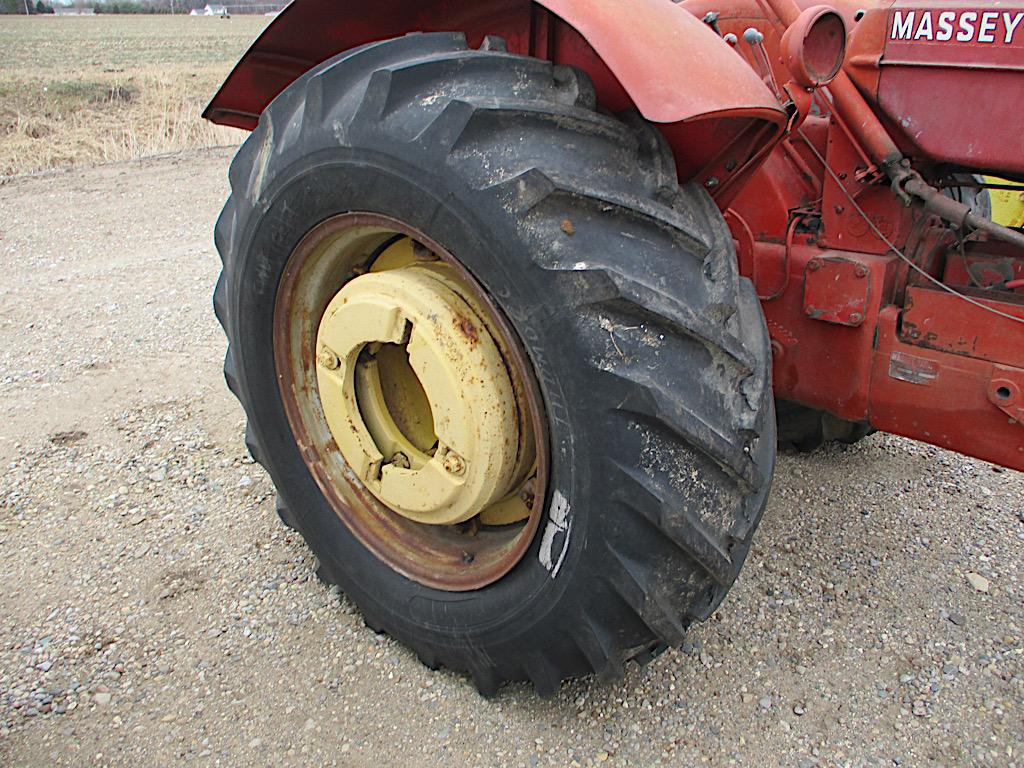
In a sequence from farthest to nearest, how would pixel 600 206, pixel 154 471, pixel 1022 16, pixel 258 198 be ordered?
pixel 154 471 < pixel 258 198 < pixel 1022 16 < pixel 600 206

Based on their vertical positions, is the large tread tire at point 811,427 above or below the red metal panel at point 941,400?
below

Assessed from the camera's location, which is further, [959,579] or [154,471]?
[154,471]

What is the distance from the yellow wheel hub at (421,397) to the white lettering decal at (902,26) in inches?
39.6

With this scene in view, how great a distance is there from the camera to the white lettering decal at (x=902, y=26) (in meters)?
1.71

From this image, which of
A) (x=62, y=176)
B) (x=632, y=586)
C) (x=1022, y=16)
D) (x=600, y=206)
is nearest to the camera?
(x=600, y=206)

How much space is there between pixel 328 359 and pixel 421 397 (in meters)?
0.25

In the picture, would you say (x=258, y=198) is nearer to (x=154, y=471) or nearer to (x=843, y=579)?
(x=154, y=471)

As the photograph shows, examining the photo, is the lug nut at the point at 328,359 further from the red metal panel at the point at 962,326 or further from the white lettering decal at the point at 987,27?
the white lettering decal at the point at 987,27

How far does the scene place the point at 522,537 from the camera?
5.39ft

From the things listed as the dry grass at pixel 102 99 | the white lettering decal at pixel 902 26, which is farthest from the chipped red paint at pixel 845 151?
the dry grass at pixel 102 99

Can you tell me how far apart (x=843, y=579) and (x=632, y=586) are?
958mm

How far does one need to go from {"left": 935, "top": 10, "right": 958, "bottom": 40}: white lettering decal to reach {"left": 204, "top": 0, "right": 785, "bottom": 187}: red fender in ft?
1.46

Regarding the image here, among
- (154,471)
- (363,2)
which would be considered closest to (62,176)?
(154,471)

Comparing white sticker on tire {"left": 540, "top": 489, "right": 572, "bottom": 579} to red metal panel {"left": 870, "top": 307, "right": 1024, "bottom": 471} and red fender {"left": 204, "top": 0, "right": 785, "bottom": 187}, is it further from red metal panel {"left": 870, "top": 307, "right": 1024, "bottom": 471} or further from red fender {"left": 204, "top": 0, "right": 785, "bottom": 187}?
red metal panel {"left": 870, "top": 307, "right": 1024, "bottom": 471}
